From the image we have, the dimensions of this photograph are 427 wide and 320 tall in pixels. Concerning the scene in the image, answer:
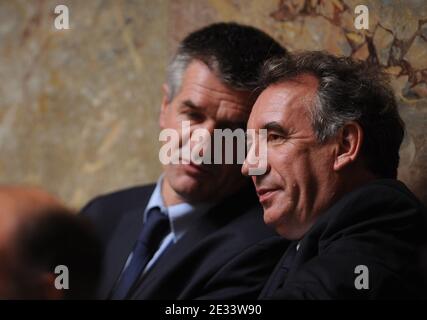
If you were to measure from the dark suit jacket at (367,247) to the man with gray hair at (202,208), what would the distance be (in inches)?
11.3

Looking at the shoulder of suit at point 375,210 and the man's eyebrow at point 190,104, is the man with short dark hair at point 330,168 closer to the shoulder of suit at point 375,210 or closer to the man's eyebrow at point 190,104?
the shoulder of suit at point 375,210

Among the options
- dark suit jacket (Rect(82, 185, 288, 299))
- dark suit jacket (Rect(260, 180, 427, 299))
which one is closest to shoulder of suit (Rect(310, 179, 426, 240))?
dark suit jacket (Rect(260, 180, 427, 299))

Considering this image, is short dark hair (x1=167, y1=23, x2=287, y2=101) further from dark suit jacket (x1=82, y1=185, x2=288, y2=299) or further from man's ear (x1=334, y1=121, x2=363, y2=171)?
man's ear (x1=334, y1=121, x2=363, y2=171)

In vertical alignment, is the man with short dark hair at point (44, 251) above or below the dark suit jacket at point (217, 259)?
above

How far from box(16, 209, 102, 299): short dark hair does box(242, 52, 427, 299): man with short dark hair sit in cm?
43

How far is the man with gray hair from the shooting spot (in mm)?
Result: 1697

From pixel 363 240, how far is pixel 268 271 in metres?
0.35

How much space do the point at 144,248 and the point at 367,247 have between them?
66 centimetres

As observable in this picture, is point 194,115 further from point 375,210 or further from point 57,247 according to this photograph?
point 57,247

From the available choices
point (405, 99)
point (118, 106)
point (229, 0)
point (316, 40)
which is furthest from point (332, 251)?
point (118, 106)

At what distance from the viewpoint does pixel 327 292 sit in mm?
1314

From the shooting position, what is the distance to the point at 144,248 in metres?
1.87

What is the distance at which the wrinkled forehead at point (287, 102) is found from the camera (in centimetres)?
153

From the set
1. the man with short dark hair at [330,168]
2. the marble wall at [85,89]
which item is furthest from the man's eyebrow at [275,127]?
the marble wall at [85,89]
